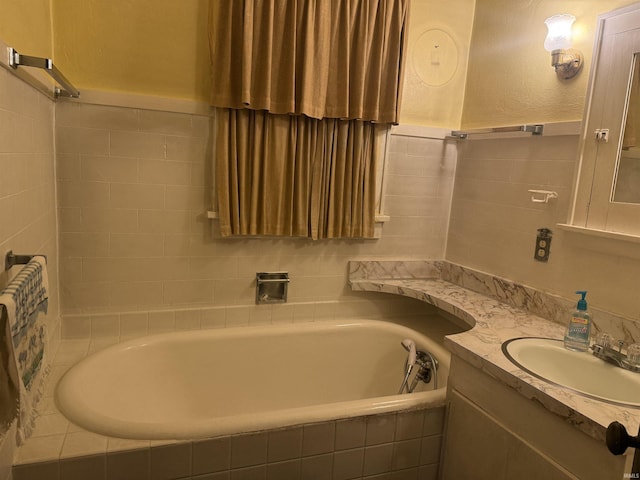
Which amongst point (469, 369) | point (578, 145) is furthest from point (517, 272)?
point (469, 369)

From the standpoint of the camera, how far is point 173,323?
2244 mm

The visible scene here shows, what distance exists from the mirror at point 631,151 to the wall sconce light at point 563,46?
260mm

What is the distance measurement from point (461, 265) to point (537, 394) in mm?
1317

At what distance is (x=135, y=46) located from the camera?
1998 millimetres

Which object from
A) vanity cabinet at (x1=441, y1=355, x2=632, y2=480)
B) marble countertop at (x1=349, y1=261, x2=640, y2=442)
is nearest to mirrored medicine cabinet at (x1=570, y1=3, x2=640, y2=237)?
marble countertop at (x1=349, y1=261, x2=640, y2=442)

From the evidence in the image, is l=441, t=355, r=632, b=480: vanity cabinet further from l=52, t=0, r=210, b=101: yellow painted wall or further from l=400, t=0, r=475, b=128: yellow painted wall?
l=52, t=0, r=210, b=101: yellow painted wall

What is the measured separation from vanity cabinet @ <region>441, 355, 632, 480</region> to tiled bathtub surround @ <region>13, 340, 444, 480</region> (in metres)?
0.13

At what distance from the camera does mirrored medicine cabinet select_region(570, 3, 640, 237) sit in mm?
1660

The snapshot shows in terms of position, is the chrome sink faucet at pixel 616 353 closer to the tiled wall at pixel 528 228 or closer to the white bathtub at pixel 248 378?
the tiled wall at pixel 528 228

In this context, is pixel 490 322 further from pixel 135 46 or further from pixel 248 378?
pixel 135 46

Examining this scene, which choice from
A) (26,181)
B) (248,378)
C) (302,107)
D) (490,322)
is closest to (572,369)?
(490,322)

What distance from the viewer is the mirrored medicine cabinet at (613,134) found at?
1.66 metres

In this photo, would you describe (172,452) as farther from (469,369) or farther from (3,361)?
(469,369)

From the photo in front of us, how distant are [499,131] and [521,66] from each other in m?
0.33
